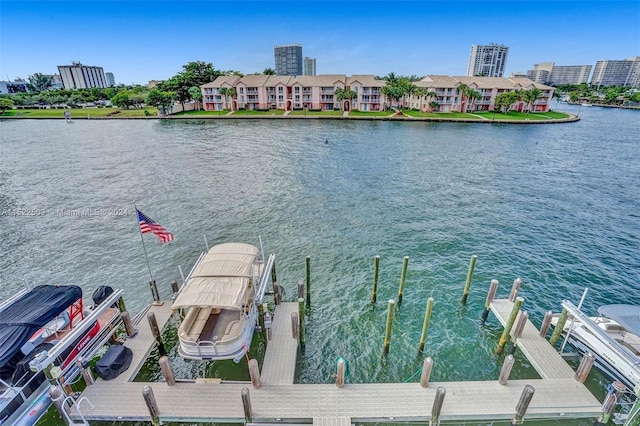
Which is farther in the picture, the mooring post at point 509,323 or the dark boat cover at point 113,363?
the mooring post at point 509,323

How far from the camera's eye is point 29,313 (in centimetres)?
1389

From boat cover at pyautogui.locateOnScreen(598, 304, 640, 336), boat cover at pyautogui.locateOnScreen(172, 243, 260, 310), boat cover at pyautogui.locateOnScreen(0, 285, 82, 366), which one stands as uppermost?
boat cover at pyautogui.locateOnScreen(172, 243, 260, 310)

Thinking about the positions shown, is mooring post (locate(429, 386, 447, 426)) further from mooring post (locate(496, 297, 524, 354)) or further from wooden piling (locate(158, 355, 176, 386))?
wooden piling (locate(158, 355, 176, 386))

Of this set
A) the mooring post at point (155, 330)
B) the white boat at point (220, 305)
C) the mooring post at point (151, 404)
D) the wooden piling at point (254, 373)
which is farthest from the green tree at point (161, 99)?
the wooden piling at point (254, 373)

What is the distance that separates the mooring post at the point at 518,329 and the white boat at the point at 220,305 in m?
13.9

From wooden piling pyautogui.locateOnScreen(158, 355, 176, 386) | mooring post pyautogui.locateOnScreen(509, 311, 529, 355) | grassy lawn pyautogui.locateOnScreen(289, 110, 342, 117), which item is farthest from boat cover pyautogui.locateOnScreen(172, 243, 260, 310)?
grassy lawn pyautogui.locateOnScreen(289, 110, 342, 117)

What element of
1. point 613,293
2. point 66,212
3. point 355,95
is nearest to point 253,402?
point 613,293

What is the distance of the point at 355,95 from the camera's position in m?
109

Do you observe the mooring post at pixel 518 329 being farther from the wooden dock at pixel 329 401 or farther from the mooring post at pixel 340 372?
the mooring post at pixel 340 372

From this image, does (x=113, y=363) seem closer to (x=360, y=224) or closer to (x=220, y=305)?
(x=220, y=305)

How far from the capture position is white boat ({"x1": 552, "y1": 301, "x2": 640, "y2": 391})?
1409cm

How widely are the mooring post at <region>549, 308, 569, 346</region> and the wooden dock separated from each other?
248 cm

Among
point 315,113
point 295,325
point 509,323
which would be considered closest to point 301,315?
point 295,325

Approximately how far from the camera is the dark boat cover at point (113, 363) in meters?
14.0
